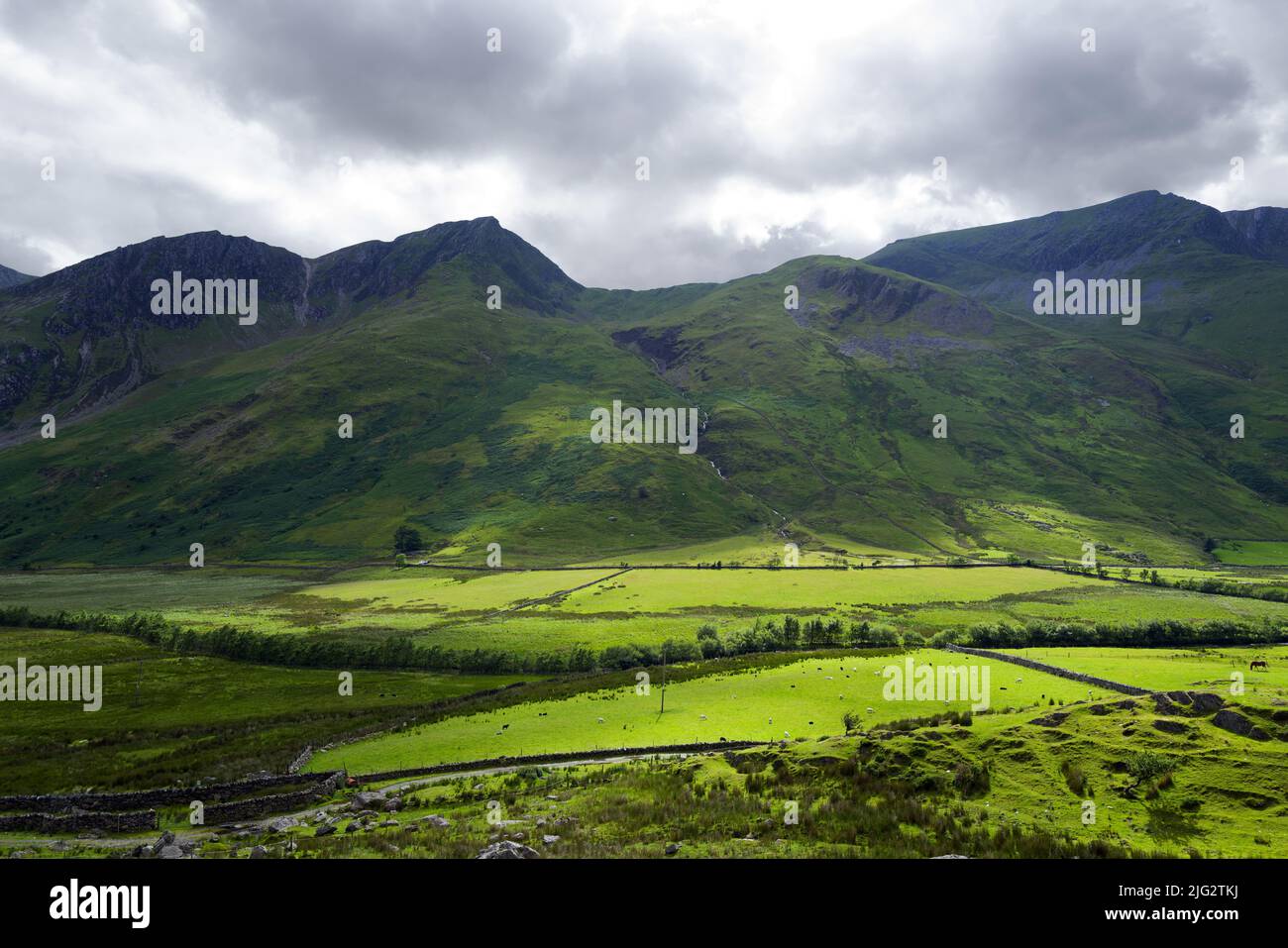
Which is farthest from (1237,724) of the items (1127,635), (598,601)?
(598,601)

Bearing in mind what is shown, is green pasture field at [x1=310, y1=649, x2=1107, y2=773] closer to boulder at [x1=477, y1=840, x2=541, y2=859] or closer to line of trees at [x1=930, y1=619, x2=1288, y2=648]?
line of trees at [x1=930, y1=619, x2=1288, y2=648]

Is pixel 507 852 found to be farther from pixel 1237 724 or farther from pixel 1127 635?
pixel 1127 635

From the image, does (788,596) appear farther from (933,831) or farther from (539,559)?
(933,831)

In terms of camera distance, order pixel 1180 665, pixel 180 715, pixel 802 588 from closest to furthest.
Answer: pixel 1180 665, pixel 180 715, pixel 802 588

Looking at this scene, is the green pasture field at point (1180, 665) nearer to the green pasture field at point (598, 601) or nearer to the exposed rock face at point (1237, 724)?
the exposed rock face at point (1237, 724)

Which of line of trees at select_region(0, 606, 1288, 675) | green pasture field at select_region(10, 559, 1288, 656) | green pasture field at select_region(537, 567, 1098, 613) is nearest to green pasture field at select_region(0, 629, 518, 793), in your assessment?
line of trees at select_region(0, 606, 1288, 675)

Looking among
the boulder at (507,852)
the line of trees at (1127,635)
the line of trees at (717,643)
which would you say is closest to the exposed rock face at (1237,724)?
the boulder at (507,852)

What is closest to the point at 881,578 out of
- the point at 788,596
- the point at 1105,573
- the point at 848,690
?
the point at 788,596

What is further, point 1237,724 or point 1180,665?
point 1180,665
